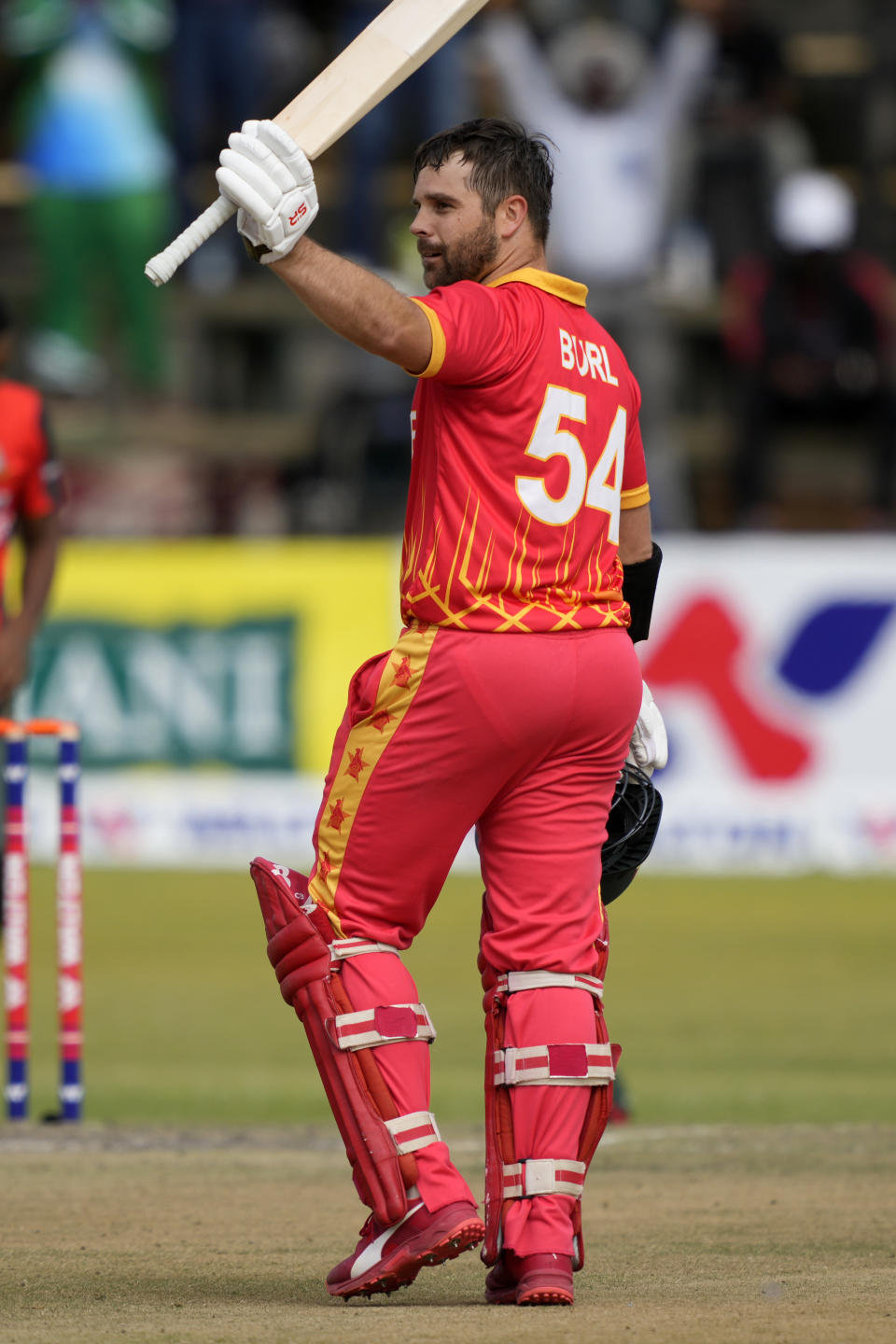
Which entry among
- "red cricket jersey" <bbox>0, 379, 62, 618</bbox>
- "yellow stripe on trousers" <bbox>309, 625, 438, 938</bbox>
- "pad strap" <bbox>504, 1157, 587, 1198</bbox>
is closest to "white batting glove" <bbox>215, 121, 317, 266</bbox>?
"yellow stripe on trousers" <bbox>309, 625, 438, 938</bbox>

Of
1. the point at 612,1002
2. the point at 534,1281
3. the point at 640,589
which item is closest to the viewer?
the point at 534,1281

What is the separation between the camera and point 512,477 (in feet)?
14.8

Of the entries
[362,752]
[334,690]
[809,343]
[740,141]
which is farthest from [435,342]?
[740,141]

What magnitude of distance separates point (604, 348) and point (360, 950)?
1262 mm

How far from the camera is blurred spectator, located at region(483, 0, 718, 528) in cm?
1459

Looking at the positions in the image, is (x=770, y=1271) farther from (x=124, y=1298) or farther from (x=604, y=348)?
(x=604, y=348)

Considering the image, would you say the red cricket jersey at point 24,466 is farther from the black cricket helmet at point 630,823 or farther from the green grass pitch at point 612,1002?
the black cricket helmet at point 630,823

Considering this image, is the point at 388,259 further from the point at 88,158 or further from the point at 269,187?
the point at 269,187

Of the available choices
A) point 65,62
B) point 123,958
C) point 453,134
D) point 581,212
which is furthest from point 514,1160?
point 65,62

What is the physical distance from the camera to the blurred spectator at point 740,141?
16438 millimetres

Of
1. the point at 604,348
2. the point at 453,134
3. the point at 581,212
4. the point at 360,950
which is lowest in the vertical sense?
the point at 360,950

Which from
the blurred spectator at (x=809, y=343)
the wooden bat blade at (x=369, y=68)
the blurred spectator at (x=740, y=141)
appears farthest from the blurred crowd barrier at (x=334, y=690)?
the wooden bat blade at (x=369, y=68)

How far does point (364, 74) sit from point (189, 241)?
57cm

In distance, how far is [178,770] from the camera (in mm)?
14156
